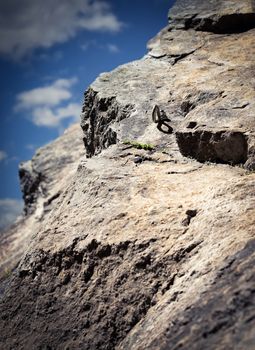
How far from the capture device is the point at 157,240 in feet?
24.1

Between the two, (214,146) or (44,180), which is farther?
(44,180)

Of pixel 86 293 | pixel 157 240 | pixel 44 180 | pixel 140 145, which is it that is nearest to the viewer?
pixel 157 240

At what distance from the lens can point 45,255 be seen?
8.59 meters

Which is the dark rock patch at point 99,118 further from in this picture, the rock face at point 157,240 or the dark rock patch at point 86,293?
the dark rock patch at point 86,293

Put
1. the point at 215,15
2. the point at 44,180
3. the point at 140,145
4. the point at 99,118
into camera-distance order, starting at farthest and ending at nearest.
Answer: the point at 44,180
the point at 215,15
the point at 99,118
the point at 140,145

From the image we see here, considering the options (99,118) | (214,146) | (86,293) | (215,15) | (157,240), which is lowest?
(86,293)

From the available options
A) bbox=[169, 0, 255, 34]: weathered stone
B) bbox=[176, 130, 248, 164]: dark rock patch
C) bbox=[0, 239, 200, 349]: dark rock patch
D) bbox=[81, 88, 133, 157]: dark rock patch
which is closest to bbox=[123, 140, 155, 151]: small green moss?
bbox=[176, 130, 248, 164]: dark rock patch

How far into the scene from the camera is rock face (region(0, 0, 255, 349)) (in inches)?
218

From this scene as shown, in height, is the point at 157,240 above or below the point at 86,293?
above

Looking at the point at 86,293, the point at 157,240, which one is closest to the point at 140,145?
the point at 157,240

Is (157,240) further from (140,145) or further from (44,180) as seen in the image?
(44,180)

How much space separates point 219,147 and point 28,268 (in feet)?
20.3

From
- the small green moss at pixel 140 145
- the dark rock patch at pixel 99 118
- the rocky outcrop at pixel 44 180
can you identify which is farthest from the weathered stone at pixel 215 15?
the rocky outcrop at pixel 44 180

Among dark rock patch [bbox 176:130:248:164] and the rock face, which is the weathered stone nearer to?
the rock face
